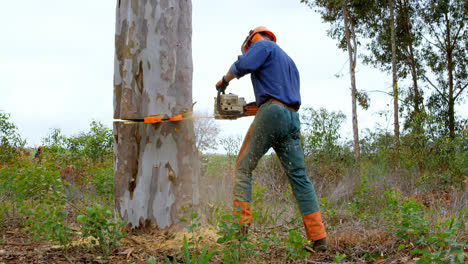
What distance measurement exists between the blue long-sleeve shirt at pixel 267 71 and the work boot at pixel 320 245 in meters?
1.29

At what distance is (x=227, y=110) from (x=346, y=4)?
46.3ft

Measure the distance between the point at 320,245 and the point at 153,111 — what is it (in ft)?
6.46

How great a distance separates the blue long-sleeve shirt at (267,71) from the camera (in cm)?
382

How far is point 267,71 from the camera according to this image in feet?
12.9

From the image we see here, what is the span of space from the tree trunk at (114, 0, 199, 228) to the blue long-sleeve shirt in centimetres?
60

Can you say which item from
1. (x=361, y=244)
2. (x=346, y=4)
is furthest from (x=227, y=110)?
(x=346, y=4)

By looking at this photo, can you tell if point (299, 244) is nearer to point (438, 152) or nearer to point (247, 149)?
point (247, 149)

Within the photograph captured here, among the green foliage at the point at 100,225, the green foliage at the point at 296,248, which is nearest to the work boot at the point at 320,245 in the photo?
the green foliage at the point at 296,248

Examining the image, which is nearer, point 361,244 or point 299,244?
point 299,244

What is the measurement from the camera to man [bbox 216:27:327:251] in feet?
12.5

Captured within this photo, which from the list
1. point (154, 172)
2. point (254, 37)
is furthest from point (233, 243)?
point (254, 37)

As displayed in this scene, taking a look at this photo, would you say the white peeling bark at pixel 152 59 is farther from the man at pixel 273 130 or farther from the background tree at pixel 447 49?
the background tree at pixel 447 49

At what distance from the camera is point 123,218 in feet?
12.8

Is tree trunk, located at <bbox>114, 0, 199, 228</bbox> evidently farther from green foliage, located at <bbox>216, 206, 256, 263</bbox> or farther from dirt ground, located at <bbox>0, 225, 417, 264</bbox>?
green foliage, located at <bbox>216, 206, 256, 263</bbox>
